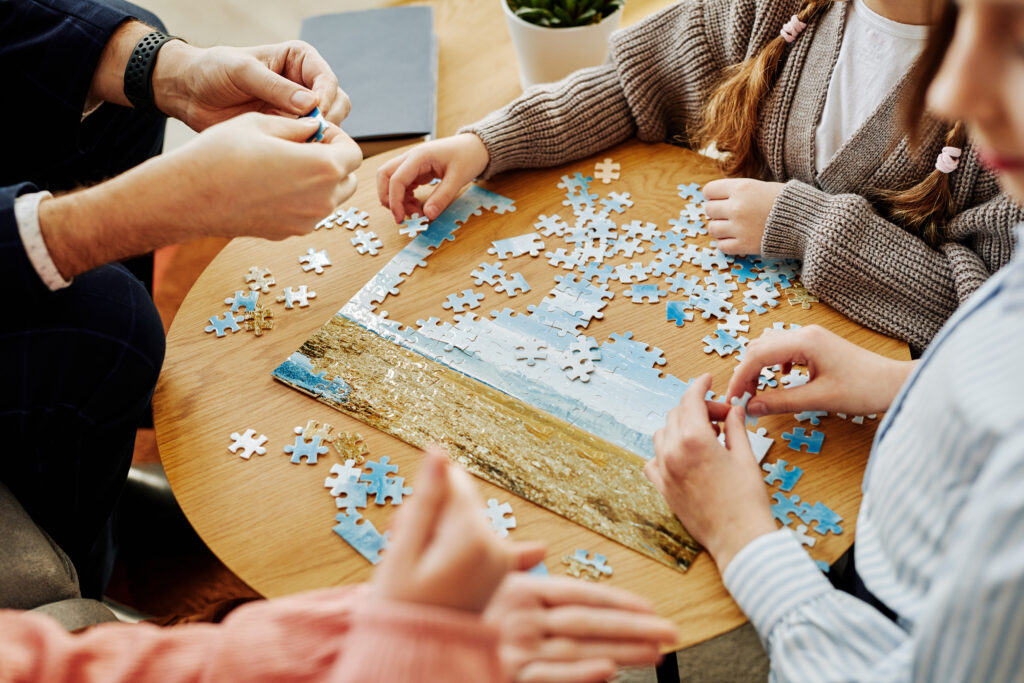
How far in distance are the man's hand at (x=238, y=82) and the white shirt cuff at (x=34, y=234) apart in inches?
15.6

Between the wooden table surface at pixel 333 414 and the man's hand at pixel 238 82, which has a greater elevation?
the man's hand at pixel 238 82

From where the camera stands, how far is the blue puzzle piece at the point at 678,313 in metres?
1.20

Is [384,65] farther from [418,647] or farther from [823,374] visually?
[418,647]

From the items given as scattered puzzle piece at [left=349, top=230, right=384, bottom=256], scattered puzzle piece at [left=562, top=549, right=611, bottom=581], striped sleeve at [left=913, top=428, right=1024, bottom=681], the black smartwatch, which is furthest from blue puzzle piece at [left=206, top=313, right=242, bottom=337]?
striped sleeve at [left=913, top=428, right=1024, bottom=681]

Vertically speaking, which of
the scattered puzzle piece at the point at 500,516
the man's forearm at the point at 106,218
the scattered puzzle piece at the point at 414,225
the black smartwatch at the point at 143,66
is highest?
the black smartwatch at the point at 143,66

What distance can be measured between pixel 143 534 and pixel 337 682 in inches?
56.2

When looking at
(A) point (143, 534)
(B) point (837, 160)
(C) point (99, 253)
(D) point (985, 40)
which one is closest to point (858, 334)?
(B) point (837, 160)

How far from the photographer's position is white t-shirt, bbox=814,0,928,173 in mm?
1250

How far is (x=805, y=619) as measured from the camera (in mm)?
858

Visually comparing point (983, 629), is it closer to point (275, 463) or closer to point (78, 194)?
point (275, 463)

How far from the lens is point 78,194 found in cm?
106

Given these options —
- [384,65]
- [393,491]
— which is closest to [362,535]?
[393,491]

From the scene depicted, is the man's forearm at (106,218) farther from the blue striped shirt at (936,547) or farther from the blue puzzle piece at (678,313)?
the blue striped shirt at (936,547)

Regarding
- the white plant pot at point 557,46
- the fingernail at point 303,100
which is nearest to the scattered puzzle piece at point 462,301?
the fingernail at point 303,100
